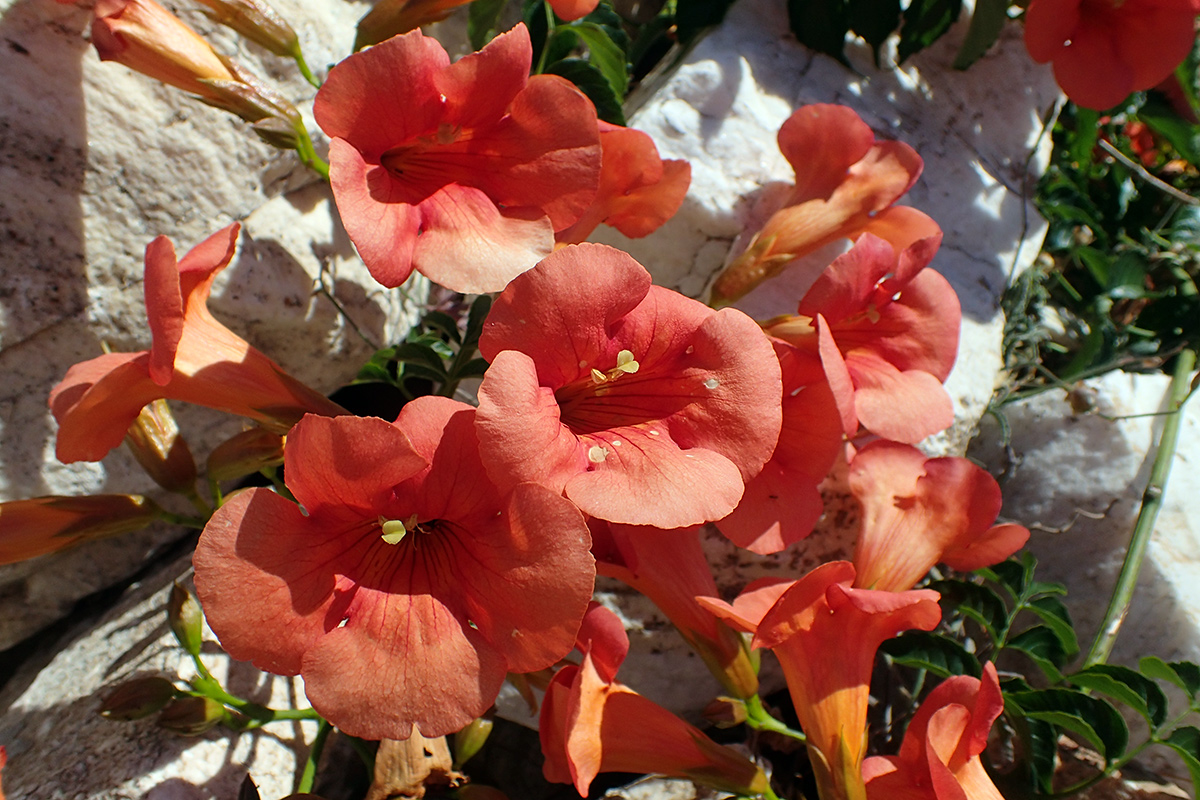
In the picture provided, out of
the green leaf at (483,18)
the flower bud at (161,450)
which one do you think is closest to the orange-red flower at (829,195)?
the green leaf at (483,18)

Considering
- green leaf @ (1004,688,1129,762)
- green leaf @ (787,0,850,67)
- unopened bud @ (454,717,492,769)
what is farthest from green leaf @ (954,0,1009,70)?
unopened bud @ (454,717,492,769)

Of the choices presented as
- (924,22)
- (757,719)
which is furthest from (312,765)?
(924,22)

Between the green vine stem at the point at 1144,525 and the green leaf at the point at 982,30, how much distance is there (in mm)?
1184

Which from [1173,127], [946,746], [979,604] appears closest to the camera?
[946,746]

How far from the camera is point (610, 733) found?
1659 mm

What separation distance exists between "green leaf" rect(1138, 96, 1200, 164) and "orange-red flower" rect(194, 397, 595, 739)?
2832 mm

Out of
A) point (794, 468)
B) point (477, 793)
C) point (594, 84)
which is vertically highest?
point (594, 84)

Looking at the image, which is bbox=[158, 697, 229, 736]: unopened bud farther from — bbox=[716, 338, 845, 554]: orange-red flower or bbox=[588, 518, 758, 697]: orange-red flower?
bbox=[716, 338, 845, 554]: orange-red flower

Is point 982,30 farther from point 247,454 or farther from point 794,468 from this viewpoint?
point 247,454

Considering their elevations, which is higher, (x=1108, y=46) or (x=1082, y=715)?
(x=1108, y=46)

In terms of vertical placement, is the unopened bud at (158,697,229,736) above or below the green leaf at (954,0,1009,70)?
below

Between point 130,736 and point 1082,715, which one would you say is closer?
point 1082,715

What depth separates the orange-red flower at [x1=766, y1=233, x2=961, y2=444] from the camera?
5.53 feet

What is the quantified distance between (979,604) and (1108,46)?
5.27ft
